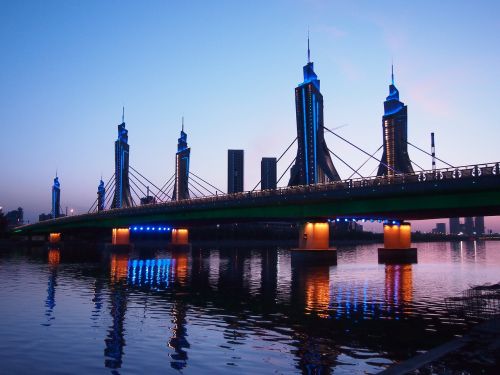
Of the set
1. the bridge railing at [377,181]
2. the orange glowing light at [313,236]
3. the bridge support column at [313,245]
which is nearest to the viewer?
the bridge railing at [377,181]

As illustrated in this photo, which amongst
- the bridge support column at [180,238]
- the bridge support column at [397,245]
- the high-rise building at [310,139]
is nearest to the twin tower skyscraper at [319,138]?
the high-rise building at [310,139]

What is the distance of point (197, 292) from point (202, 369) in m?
23.5

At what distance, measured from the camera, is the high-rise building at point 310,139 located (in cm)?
7194

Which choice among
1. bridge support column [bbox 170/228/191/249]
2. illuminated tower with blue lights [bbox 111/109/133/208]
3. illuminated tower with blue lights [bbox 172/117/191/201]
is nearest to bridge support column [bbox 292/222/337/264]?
bridge support column [bbox 170/228/191/249]

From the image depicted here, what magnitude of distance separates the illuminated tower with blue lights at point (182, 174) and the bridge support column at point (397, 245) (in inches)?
2266

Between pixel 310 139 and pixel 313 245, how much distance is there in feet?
47.2

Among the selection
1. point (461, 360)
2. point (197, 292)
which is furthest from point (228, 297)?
point (461, 360)

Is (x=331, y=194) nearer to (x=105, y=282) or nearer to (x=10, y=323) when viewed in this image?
(x=105, y=282)

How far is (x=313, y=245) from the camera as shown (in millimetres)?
71375

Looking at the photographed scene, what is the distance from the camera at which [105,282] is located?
46781mm

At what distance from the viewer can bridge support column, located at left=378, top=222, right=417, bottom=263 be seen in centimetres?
8462

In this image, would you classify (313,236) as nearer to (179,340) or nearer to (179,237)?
(179,340)

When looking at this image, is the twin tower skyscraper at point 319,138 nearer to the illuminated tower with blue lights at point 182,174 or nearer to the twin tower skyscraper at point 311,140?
the twin tower skyscraper at point 311,140

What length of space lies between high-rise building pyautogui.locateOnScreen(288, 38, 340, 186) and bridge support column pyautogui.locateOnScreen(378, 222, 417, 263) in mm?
18987
